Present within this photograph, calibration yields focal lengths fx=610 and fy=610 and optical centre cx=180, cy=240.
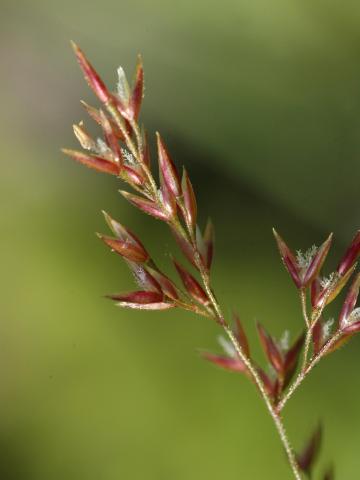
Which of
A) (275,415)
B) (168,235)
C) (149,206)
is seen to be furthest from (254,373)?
(168,235)

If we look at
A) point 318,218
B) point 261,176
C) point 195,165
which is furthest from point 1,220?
point 318,218

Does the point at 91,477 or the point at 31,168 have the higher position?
the point at 31,168

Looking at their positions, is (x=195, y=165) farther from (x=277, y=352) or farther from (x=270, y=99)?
(x=277, y=352)

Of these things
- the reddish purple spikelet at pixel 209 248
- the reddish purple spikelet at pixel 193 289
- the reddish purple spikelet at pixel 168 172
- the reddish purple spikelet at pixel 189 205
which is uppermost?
the reddish purple spikelet at pixel 168 172

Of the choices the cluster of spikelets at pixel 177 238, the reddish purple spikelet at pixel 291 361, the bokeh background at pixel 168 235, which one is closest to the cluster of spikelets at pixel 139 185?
the cluster of spikelets at pixel 177 238

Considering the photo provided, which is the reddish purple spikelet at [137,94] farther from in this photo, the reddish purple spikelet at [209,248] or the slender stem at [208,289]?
the reddish purple spikelet at [209,248]

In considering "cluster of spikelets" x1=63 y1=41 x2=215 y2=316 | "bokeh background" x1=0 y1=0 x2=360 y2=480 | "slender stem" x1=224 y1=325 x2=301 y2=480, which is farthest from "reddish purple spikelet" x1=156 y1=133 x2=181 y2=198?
"bokeh background" x1=0 y1=0 x2=360 y2=480

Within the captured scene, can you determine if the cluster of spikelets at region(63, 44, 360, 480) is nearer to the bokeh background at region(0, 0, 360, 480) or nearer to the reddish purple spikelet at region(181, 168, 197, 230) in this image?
the reddish purple spikelet at region(181, 168, 197, 230)
